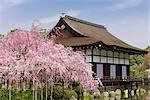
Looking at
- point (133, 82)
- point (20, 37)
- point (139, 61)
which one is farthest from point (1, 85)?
point (139, 61)

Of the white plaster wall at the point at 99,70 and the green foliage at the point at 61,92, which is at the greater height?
the white plaster wall at the point at 99,70

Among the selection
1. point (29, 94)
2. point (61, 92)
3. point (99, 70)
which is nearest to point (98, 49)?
point (99, 70)

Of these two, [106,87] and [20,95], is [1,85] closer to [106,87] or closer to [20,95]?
[20,95]

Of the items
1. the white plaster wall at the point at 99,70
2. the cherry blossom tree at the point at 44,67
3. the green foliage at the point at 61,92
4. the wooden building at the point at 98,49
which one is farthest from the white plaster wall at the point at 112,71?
the cherry blossom tree at the point at 44,67

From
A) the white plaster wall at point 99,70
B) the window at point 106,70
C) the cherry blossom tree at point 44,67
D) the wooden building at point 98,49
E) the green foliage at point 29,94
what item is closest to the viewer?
the cherry blossom tree at point 44,67

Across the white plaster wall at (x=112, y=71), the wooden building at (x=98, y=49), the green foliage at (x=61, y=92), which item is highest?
the wooden building at (x=98, y=49)

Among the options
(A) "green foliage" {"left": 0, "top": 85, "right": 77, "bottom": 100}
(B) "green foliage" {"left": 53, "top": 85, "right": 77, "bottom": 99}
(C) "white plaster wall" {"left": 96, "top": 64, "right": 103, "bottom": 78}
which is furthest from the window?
(A) "green foliage" {"left": 0, "top": 85, "right": 77, "bottom": 100}

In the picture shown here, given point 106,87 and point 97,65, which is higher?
point 97,65

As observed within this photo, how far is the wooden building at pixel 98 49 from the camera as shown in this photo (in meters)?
17.9

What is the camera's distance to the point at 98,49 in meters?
18.5

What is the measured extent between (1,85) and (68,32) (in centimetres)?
984

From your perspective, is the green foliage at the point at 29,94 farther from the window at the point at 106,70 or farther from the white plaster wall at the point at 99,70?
the window at the point at 106,70

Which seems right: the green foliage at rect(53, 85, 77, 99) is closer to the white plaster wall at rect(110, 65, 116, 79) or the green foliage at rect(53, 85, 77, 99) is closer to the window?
the window

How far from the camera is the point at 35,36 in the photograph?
38.7 feet
